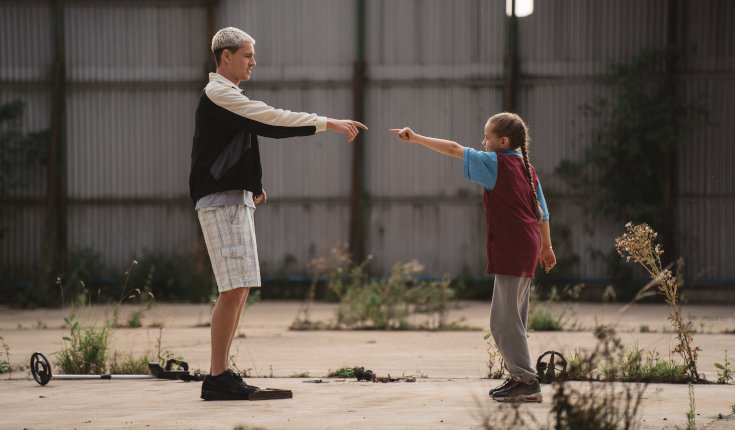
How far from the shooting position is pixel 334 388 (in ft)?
17.9

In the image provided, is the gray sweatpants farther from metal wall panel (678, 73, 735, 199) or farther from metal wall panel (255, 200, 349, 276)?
metal wall panel (678, 73, 735, 199)

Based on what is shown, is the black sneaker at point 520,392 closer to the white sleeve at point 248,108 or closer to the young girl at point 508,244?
the young girl at point 508,244

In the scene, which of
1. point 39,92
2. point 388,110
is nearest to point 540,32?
point 388,110

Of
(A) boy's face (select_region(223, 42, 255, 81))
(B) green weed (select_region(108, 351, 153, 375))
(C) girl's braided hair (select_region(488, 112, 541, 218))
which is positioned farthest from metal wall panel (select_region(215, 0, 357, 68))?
(C) girl's braided hair (select_region(488, 112, 541, 218))

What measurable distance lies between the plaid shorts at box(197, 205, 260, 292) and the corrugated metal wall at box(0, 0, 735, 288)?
9285 mm

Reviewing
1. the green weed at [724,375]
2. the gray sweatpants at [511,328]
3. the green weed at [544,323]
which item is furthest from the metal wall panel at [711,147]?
the gray sweatpants at [511,328]

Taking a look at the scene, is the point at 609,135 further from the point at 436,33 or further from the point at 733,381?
the point at 733,381

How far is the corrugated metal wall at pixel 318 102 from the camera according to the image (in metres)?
14.1

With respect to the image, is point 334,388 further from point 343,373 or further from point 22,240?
Answer: point 22,240

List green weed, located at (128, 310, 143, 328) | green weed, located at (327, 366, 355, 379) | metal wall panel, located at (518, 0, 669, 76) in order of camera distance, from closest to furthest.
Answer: green weed, located at (327, 366, 355, 379) → green weed, located at (128, 310, 143, 328) → metal wall panel, located at (518, 0, 669, 76)

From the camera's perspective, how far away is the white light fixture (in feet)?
46.6

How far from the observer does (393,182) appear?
47.0 feet

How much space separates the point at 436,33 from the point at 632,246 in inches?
365

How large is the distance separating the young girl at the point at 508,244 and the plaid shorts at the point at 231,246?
3.45 feet
